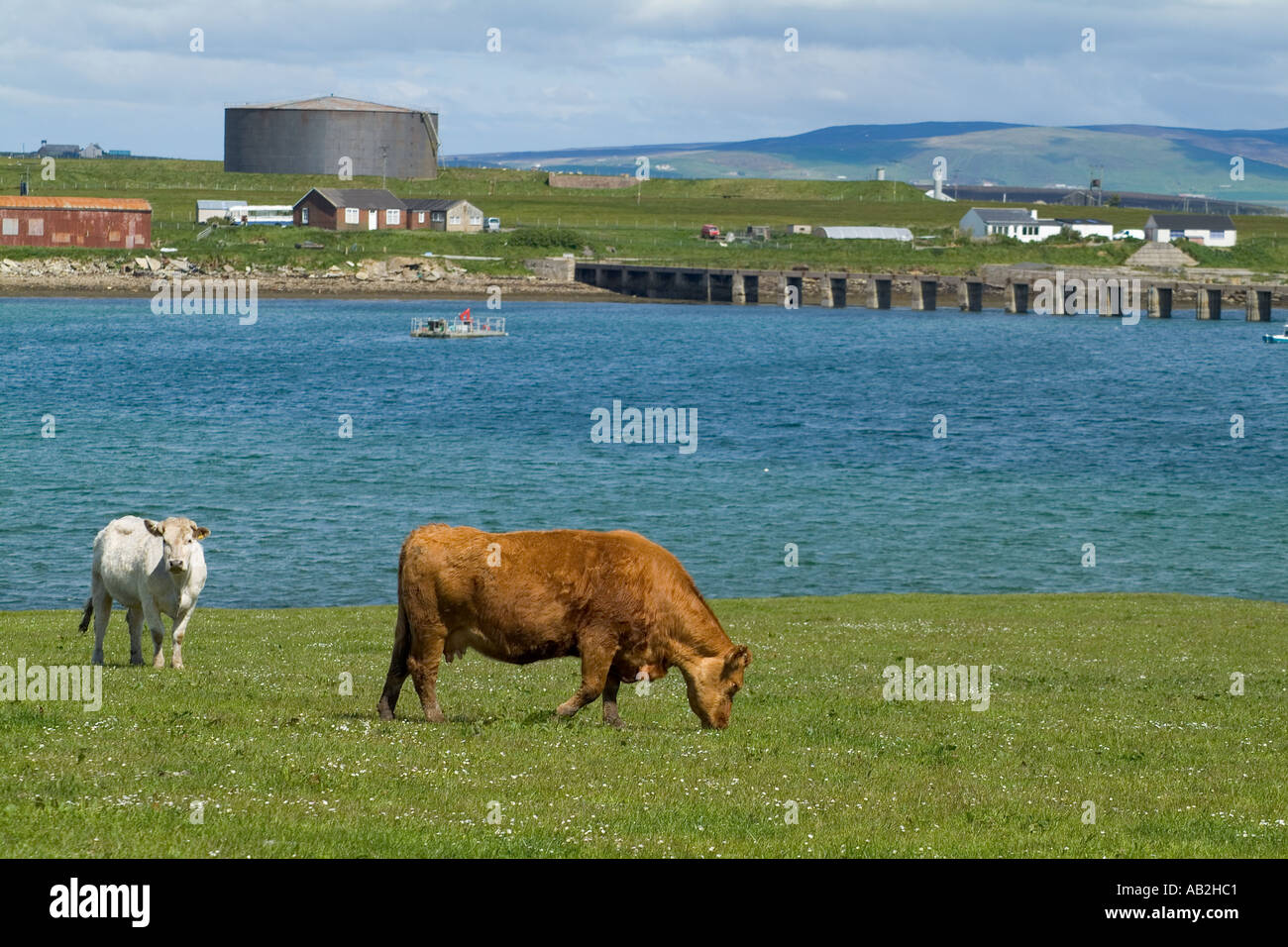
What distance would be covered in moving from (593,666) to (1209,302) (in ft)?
607

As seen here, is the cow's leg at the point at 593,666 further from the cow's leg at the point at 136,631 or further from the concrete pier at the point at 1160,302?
the concrete pier at the point at 1160,302

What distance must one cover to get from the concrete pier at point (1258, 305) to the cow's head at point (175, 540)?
18319cm

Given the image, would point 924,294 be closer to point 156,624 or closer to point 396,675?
point 156,624

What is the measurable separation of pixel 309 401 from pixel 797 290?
4136 inches

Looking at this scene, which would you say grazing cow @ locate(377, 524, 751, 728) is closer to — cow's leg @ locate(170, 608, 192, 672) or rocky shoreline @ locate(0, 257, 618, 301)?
cow's leg @ locate(170, 608, 192, 672)

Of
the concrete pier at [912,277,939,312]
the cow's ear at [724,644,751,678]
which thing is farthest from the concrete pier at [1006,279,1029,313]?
the cow's ear at [724,644,751,678]

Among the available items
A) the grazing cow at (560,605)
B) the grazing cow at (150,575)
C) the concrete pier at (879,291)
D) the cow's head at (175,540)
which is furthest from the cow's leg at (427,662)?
the concrete pier at (879,291)

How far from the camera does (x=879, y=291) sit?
19688 cm

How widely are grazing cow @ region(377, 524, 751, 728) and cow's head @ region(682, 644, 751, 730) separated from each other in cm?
2

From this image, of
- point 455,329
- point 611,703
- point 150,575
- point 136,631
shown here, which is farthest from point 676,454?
point 455,329

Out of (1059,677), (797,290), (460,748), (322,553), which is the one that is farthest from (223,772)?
(797,290)

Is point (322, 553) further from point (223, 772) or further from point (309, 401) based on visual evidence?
point (309, 401)

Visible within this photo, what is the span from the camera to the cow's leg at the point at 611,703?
16891 mm
